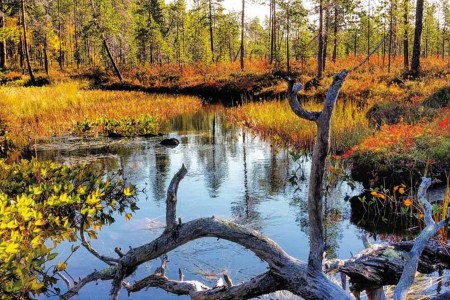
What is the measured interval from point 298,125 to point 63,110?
10.6 m

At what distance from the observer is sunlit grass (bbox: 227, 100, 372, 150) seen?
12.0m

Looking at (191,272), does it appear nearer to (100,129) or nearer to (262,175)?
(262,175)

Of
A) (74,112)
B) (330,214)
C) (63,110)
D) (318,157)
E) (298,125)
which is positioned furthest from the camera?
(63,110)

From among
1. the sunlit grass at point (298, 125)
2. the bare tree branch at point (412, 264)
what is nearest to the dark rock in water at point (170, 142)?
the sunlit grass at point (298, 125)

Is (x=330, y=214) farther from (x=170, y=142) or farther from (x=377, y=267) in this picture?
(x=170, y=142)

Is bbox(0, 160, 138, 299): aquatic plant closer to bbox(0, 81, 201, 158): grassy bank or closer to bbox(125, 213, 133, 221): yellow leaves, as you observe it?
bbox(125, 213, 133, 221): yellow leaves

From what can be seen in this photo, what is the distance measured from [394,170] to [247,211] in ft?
9.56

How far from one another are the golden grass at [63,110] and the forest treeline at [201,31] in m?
7.70

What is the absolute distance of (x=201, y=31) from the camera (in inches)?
2201

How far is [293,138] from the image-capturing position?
1344 centimetres

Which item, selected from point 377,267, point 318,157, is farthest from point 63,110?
point 318,157

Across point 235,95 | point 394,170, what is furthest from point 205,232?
point 235,95

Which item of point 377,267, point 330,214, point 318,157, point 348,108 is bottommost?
point 330,214

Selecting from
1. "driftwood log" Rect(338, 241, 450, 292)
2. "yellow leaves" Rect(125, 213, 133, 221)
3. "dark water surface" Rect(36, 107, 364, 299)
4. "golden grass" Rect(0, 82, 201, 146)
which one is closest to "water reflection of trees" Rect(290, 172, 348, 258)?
"dark water surface" Rect(36, 107, 364, 299)
